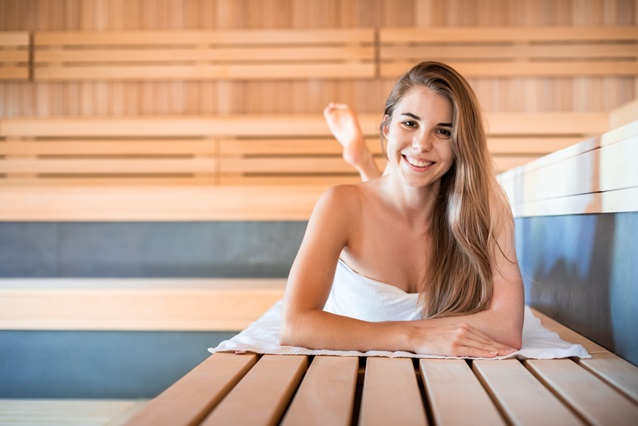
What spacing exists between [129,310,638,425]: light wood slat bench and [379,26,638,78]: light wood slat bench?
317cm

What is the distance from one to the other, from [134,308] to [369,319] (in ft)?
4.53

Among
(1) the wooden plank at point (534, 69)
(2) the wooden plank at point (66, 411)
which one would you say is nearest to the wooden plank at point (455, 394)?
(2) the wooden plank at point (66, 411)

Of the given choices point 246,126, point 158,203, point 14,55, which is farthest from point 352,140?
point 14,55

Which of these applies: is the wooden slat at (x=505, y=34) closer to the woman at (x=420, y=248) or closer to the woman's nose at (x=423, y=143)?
the woman at (x=420, y=248)

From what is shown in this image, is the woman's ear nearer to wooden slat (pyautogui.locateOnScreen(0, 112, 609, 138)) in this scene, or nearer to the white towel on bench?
the white towel on bench

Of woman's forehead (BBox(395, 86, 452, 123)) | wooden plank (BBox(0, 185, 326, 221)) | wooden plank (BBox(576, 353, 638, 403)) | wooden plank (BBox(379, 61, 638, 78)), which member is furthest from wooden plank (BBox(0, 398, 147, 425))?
wooden plank (BBox(379, 61, 638, 78))

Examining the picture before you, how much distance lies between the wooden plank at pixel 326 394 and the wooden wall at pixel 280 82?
323 centimetres

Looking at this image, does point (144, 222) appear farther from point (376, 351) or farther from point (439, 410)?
point (439, 410)

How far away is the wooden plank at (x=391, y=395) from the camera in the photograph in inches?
36.9

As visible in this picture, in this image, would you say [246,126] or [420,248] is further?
[246,126]

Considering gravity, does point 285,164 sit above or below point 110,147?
below

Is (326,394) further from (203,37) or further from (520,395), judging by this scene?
(203,37)

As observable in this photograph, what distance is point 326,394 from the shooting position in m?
1.07

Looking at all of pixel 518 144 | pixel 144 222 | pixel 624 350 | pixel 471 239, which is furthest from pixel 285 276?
pixel 624 350
